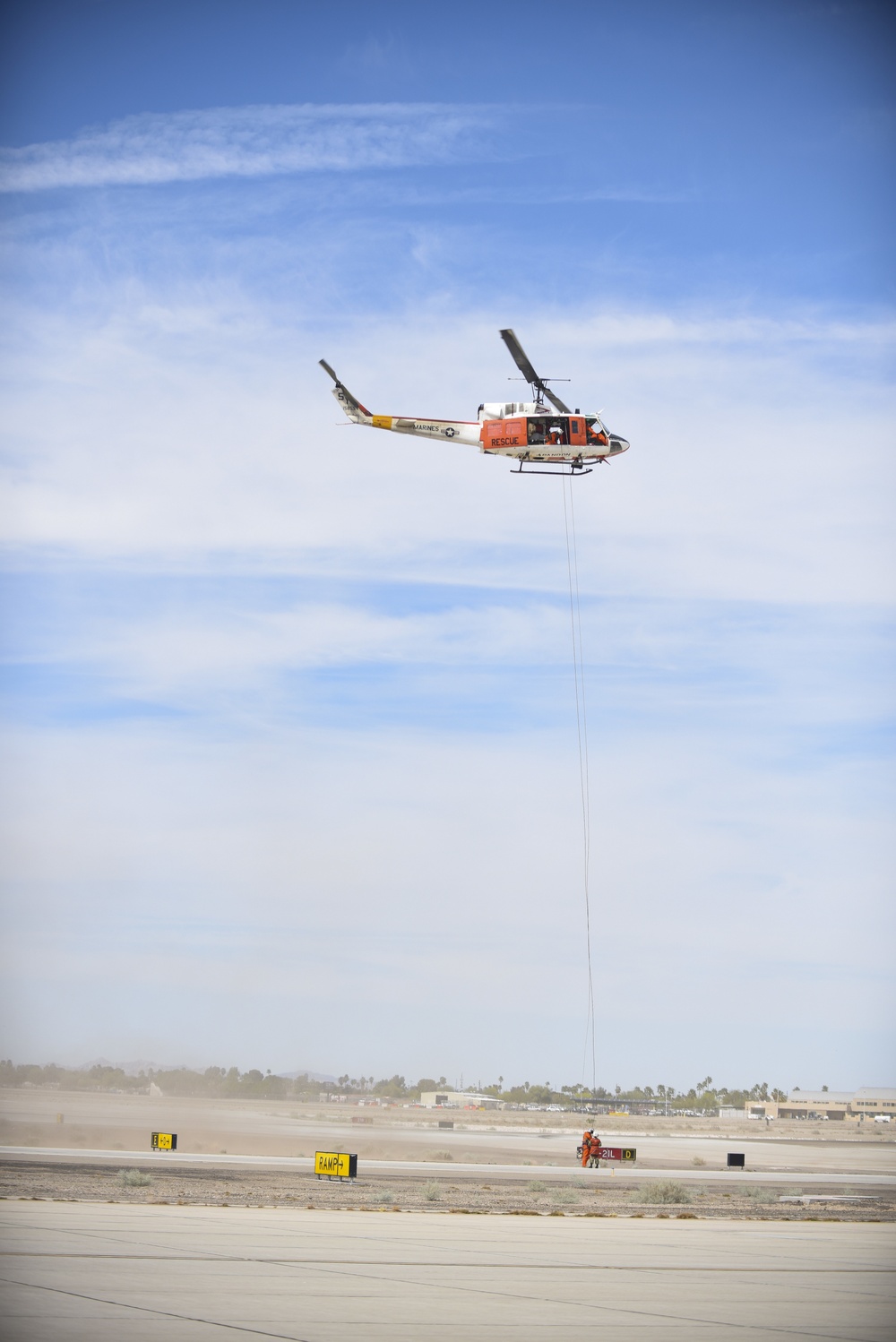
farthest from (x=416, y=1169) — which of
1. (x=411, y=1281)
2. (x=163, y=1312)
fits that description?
(x=163, y=1312)

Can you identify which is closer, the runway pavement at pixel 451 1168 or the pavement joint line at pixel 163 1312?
the pavement joint line at pixel 163 1312

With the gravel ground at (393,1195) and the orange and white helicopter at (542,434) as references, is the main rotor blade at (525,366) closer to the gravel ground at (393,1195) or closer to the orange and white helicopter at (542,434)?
the orange and white helicopter at (542,434)

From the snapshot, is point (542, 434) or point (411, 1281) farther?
point (542, 434)

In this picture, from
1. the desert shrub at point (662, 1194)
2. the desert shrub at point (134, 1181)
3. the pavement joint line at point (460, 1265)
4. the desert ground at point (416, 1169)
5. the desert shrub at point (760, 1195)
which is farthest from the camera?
the desert shrub at point (760, 1195)

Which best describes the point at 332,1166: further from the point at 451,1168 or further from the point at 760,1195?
A: the point at 451,1168

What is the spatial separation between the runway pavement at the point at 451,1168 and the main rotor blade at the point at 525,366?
1165 inches

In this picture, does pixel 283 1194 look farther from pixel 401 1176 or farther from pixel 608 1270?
pixel 608 1270

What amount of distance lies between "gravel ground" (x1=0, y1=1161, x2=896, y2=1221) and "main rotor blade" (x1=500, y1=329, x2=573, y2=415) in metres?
21.7

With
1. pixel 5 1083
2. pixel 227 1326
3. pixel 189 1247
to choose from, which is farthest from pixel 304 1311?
pixel 5 1083

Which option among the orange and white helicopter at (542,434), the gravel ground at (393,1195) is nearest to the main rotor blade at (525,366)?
the orange and white helicopter at (542,434)

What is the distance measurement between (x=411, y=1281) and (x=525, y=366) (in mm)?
27556

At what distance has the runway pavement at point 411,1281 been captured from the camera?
12711mm

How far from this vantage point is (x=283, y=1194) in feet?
121

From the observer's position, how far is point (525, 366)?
38938 millimetres
